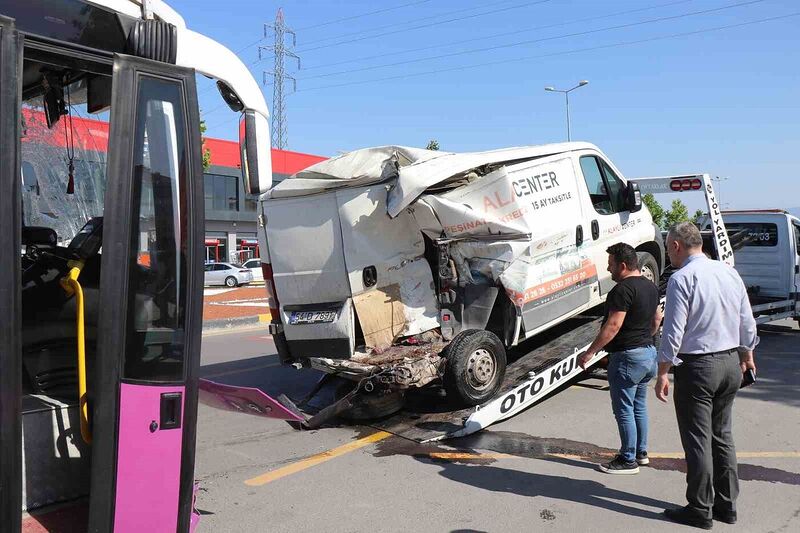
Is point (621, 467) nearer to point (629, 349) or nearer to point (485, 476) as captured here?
point (629, 349)

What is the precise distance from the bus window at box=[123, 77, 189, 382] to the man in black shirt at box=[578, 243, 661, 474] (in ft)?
10.6

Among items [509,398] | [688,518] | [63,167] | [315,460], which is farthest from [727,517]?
[63,167]

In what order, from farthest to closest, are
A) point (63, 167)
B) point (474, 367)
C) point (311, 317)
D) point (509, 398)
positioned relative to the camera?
point (311, 317) → point (474, 367) → point (509, 398) → point (63, 167)

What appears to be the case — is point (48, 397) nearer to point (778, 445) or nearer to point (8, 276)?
point (8, 276)

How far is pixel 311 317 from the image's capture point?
256 inches

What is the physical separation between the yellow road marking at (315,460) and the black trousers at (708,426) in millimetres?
2824

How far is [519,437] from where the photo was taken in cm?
603

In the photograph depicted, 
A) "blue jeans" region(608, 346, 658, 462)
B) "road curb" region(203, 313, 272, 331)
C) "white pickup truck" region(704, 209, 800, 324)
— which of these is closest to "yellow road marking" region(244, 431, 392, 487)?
"blue jeans" region(608, 346, 658, 462)

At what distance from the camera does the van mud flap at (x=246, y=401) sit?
3.16m

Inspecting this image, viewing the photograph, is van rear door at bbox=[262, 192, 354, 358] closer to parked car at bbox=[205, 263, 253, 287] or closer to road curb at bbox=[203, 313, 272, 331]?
road curb at bbox=[203, 313, 272, 331]

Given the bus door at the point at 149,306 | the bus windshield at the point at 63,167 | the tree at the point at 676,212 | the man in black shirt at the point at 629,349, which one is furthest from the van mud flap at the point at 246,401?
the tree at the point at 676,212

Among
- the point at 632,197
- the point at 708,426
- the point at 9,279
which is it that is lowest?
the point at 708,426

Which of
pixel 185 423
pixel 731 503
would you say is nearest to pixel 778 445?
pixel 731 503

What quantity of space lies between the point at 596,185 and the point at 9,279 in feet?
22.1
